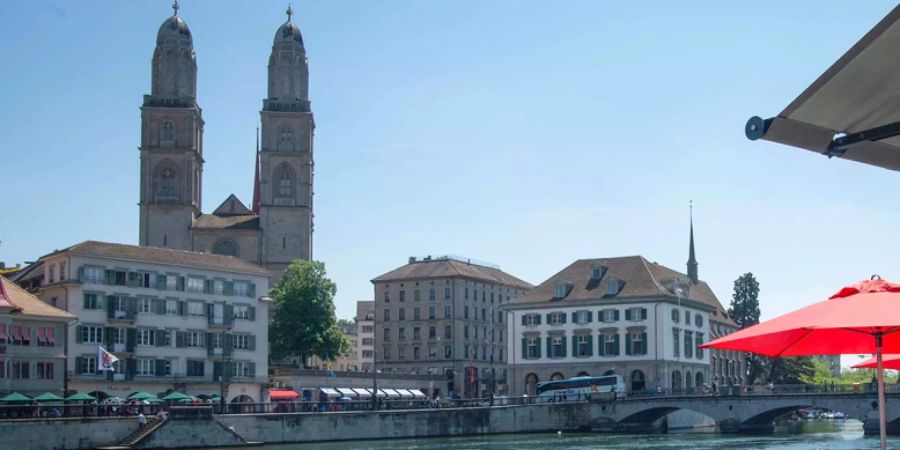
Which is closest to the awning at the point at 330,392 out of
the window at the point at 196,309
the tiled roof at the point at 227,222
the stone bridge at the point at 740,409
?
the window at the point at 196,309

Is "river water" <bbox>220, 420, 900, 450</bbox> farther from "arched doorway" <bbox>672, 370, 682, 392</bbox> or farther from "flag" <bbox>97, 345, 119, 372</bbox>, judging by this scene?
"arched doorway" <bbox>672, 370, 682, 392</bbox>

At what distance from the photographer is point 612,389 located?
83.7 m

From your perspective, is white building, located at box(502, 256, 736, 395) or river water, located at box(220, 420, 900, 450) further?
white building, located at box(502, 256, 736, 395)

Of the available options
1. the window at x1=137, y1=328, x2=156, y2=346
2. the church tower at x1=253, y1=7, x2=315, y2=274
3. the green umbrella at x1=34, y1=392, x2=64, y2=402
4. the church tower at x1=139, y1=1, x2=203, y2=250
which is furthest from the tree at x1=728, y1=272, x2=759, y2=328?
the green umbrella at x1=34, y1=392, x2=64, y2=402

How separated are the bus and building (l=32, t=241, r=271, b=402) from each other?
1985cm

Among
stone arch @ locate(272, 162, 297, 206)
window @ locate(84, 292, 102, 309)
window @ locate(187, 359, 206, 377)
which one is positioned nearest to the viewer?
window @ locate(84, 292, 102, 309)

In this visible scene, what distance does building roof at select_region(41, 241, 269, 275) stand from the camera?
236 feet

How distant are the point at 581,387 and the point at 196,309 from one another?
87.5 ft

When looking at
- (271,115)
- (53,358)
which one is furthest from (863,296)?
(271,115)

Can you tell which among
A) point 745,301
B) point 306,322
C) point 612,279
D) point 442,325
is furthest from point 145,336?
point 745,301

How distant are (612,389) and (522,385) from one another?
10.9 m

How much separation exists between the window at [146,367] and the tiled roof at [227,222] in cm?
3138

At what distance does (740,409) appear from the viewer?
77.2m

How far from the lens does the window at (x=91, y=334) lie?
228 feet
